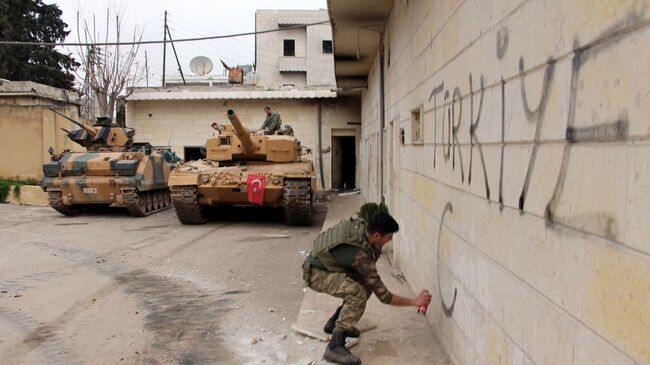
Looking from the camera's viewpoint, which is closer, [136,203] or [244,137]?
[244,137]

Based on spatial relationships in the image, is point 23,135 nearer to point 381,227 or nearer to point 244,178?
point 244,178

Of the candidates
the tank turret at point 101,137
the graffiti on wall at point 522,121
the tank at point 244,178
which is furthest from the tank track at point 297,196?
the graffiti on wall at point 522,121

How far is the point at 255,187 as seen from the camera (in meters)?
10.7

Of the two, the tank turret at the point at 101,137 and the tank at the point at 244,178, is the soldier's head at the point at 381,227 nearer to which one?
the tank at the point at 244,178

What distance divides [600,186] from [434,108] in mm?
2696

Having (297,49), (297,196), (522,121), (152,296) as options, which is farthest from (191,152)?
(297,49)

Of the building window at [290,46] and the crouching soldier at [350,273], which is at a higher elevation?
the building window at [290,46]

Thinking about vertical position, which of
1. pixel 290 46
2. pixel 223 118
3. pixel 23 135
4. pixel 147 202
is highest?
pixel 290 46

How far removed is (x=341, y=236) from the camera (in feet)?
12.7

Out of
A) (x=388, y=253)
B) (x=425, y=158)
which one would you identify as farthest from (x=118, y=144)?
(x=425, y=158)

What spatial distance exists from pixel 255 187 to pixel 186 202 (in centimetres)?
140

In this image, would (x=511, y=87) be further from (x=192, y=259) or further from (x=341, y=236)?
(x=192, y=259)

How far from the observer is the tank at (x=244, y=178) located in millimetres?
10688

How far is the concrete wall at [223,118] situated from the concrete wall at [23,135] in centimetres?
321
